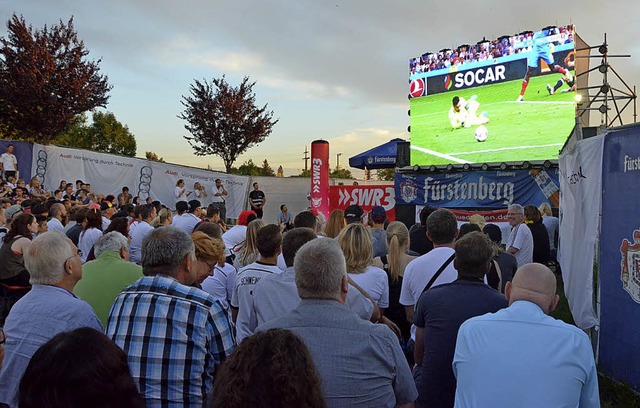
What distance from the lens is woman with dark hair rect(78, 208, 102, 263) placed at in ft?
22.3

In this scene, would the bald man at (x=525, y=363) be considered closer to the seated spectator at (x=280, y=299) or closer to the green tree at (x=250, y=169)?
the seated spectator at (x=280, y=299)

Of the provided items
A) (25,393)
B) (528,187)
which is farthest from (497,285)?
(528,187)

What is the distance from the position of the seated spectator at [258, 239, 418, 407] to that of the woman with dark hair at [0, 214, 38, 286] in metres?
5.02

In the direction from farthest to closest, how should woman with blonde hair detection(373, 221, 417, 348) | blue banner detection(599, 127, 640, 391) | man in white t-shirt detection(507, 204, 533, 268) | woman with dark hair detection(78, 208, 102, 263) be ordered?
man in white t-shirt detection(507, 204, 533, 268) < woman with dark hair detection(78, 208, 102, 263) < blue banner detection(599, 127, 640, 391) < woman with blonde hair detection(373, 221, 417, 348)

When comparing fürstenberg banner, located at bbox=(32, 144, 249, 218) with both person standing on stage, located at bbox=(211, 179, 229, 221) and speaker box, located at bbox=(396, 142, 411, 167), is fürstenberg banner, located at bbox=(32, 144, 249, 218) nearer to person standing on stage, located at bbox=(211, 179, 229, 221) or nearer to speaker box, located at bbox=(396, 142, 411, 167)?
person standing on stage, located at bbox=(211, 179, 229, 221)

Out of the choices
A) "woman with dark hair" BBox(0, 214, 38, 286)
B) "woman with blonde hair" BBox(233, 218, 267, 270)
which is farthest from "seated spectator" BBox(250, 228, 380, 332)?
"woman with dark hair" BBox(0, 214, 38, 286)

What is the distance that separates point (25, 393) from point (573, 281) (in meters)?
6.94

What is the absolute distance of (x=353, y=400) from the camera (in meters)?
2.23

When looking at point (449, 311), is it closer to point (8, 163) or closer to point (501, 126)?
point (501, 126)

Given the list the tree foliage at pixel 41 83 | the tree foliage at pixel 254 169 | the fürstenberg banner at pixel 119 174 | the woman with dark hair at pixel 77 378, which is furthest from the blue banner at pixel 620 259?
the tree foliage at pixel 254 169

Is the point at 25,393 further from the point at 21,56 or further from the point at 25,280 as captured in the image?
the point at 21,56

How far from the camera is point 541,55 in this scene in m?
14.3

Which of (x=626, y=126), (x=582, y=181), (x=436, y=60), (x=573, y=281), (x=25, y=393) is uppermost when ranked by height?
(x=436, y=60)

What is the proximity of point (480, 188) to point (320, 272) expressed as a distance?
13.9 meters
